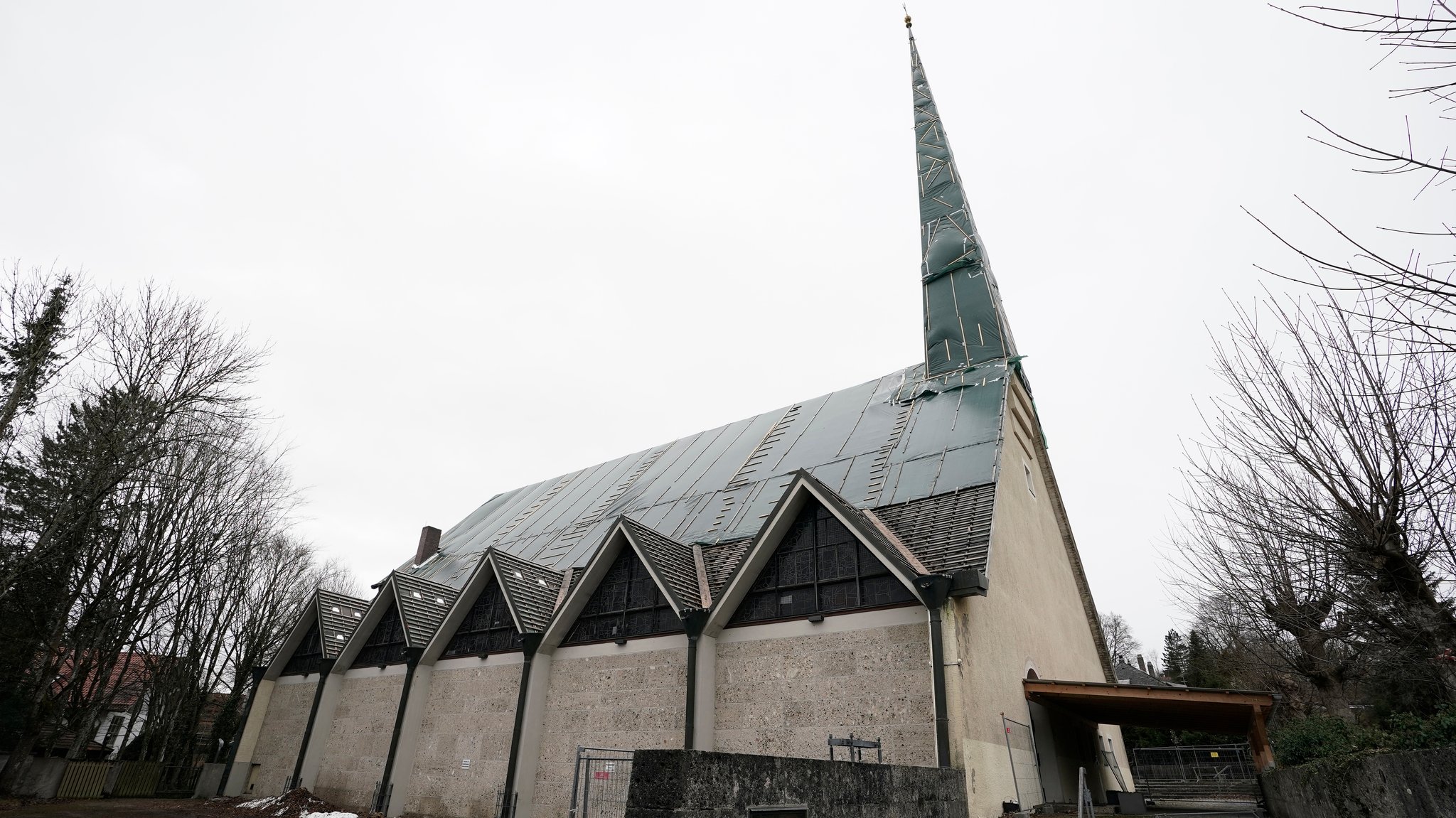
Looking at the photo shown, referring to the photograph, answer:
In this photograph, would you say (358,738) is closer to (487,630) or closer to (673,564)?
(487,630)

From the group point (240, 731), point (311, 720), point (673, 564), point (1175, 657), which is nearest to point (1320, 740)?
point (673, 564)

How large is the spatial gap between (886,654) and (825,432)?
10081 millimetres

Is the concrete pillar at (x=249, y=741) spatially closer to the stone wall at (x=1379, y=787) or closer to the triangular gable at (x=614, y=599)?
the triangular gable at (x=614, y=599)

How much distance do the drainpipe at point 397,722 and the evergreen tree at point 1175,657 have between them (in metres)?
49.8

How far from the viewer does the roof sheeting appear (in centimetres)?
1703

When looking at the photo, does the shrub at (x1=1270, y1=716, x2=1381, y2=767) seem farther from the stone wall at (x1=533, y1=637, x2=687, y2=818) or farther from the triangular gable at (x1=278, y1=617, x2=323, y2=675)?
the triangular gable at (x1=278, y1=617, x2=323, y2=675)

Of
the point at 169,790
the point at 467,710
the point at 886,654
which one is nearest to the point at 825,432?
the point at 886,654

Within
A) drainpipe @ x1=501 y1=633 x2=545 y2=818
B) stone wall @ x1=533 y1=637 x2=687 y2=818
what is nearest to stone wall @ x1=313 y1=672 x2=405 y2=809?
drainpipe @ x1=501 y1=633 x2=545 y2=818

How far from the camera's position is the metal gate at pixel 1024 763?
1273 centimetres

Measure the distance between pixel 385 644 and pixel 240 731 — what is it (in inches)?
283

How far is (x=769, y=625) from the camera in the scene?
46.0ft

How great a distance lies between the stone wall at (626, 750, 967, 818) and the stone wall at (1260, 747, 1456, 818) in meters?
4.67

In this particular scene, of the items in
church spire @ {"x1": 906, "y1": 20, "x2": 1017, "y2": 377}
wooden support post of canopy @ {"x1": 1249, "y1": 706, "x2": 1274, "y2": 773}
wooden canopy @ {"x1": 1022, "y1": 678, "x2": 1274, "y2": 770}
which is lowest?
wooden support post of canopy @ {"x1": 1249, "y1": 706, "x2": 1274, "y2": 773}

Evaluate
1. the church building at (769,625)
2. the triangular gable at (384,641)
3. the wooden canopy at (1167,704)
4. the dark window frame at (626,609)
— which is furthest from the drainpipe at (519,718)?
the wooden canopy at (1167,704)
